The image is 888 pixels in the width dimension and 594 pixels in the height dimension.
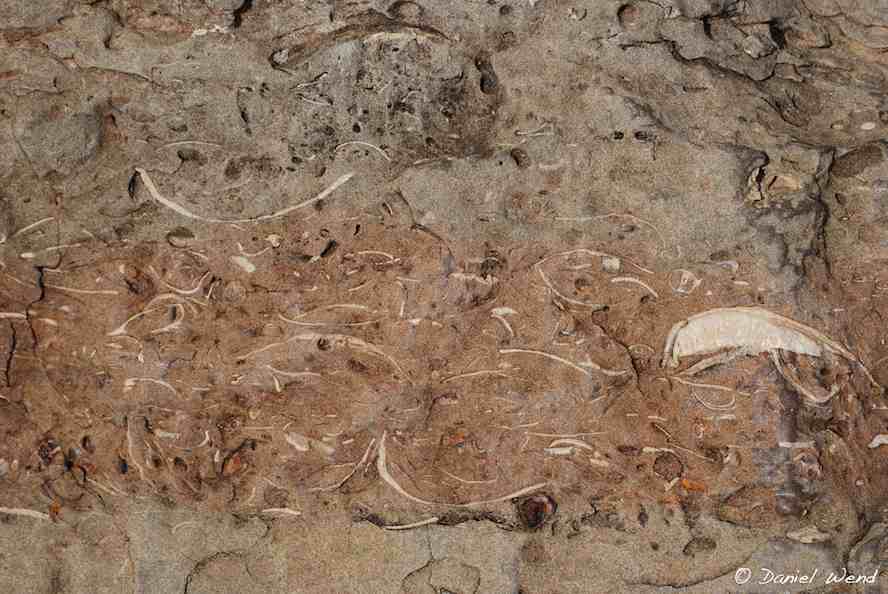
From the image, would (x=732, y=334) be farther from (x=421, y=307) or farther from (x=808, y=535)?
(x=421, y=307)

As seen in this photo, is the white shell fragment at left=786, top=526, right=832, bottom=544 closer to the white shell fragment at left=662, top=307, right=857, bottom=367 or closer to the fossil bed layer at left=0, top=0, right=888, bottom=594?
the fossil bed layer at left=0, top=0, right=888, bottom=594

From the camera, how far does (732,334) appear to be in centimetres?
312

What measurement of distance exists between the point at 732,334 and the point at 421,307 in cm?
105

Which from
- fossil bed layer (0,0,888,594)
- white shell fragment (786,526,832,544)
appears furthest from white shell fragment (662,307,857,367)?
white shell fragment (786,526,832,544)

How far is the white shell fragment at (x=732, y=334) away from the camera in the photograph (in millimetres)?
3121

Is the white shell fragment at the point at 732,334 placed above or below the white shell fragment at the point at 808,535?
above

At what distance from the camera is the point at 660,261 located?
3.12m

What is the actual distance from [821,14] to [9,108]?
9.18ft

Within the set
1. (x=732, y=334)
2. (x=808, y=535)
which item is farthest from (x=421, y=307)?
(x=808, y=535)

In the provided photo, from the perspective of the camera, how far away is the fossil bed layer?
3.06 metres

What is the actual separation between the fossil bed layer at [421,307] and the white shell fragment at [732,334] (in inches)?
0.4

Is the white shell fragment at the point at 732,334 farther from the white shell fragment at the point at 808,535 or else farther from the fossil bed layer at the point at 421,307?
the white shell fragment at the point at 808,535

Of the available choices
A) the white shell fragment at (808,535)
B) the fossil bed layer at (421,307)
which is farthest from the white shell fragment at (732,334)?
the white shell fragment at (808,535)

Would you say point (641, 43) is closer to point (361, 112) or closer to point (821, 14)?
point (821, 14)
